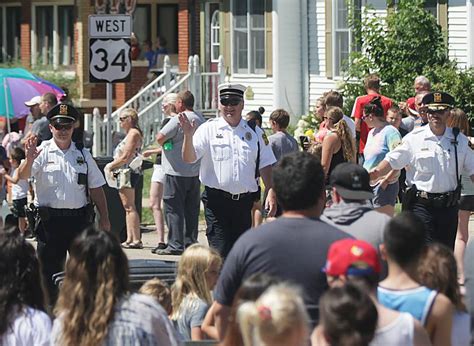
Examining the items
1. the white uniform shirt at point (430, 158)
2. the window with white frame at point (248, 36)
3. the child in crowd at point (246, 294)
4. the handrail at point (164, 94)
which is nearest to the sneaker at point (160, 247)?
the white uniform shirt at point (430, 158)

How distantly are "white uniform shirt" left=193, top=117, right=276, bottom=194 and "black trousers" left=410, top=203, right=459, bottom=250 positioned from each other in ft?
5.18

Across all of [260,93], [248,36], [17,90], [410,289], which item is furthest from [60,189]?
[248,36]

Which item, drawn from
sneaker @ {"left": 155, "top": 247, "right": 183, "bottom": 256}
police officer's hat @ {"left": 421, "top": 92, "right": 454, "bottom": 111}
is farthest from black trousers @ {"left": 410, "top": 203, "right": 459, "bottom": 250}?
sneaker @ {"left": 155, "top": 247, "right": 183, "bottom": 256}

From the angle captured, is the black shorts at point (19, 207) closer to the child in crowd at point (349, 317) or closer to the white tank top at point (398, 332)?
the white tank top at point (398, 332)

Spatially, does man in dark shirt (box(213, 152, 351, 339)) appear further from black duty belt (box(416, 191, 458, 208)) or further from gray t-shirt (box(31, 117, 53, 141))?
gray t-shirt (box(31, 117, 53, 141))

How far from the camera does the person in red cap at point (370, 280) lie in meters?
5.54

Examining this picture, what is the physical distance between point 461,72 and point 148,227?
25.4ft

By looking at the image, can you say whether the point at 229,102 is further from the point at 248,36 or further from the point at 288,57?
the point at 248,36

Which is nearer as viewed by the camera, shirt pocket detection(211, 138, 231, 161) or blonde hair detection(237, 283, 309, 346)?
blonde hair detection(237, 283, 309, 346)

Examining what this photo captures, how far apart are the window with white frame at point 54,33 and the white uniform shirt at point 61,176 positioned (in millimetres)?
26954

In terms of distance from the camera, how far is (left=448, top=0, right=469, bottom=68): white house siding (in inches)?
1028

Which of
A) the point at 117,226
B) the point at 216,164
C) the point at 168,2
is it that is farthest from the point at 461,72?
the point at 168,2

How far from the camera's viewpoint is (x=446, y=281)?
634 cm

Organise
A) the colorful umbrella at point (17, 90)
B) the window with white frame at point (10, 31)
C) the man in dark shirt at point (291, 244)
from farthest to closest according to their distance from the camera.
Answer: the window with white frame at point (10, 31)
the colorful umbrella at point (17, 90)
the man in dark shirt at point (291, 244)
